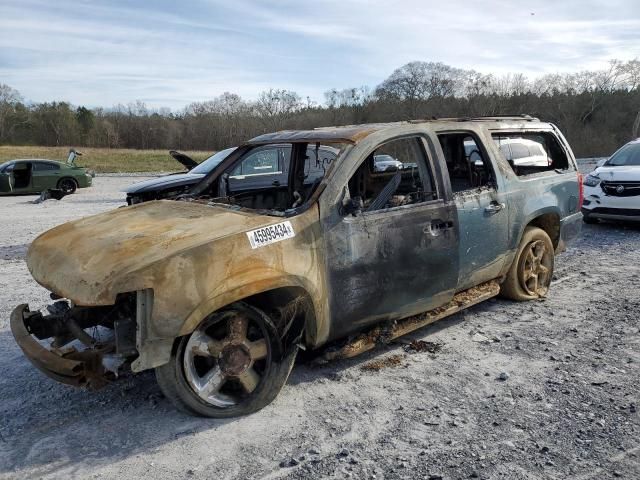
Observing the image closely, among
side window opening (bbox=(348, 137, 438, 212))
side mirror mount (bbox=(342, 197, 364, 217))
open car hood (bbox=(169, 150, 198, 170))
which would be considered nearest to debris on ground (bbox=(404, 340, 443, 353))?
side window opening (bbox=(348, 137, 438, 212))

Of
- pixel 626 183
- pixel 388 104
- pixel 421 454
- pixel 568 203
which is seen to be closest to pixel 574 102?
pixel 388 104

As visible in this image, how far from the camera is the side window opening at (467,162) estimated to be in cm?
504

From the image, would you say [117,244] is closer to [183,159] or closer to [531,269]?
[531,269]

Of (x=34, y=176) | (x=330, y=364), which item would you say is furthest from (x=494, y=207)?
(x=34, y=176)

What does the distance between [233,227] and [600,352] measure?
312 cm

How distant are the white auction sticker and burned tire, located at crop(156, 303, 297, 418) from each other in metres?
0.41

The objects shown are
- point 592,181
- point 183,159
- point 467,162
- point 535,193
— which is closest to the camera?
point 467,162

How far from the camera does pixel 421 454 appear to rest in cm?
304

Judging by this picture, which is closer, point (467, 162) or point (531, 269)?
point (467, 162)

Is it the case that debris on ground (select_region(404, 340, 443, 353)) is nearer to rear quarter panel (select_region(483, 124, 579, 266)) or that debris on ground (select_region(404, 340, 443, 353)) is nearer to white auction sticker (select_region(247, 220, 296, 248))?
rear quarter panel (select_region(483, 124, 579, 266))

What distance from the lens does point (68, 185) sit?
1998cm

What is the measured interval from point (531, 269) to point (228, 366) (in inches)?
143

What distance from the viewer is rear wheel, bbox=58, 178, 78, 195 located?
64.1 feet

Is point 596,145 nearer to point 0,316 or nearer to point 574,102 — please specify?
point 574,102
